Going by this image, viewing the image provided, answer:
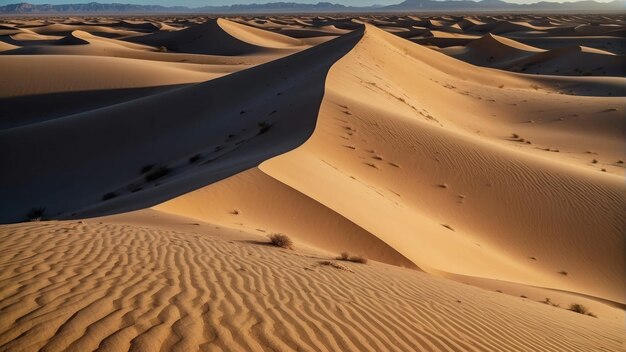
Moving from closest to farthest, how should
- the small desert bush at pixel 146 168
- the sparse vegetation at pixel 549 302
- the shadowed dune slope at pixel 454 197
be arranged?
the sparse vegetation at pixel 549 302
the shadowed dune slope at pixel 454 197
the small desert bush at pixel 146 168

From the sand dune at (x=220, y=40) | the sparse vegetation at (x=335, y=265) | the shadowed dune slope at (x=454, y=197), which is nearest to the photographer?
the sparse vegetation at (x=335, y=265)

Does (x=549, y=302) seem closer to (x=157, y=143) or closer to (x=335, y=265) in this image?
(x=335, y=265)

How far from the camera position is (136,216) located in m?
8.45

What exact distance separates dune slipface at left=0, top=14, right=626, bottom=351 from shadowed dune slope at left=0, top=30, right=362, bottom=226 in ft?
0.35

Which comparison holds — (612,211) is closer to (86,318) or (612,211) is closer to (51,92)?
(86,318)

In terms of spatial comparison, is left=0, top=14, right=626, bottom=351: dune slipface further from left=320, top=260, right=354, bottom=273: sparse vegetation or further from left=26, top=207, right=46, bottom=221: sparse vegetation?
left=26, top=207, right=46, bottom=221: sparse vegetation

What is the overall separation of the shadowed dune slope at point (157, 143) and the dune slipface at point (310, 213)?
0.11 m

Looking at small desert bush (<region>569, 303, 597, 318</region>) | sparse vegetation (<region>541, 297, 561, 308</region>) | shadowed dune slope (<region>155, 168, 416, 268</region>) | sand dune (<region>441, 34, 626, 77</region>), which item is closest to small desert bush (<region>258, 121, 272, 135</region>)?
shadowed dune slope (<region>155, 168, 416, 268</region>)

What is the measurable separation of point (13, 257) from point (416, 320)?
404cm

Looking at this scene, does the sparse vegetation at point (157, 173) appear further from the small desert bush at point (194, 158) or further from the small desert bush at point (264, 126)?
the small desert bush at point (264, 126)

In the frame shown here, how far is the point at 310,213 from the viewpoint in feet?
29.6

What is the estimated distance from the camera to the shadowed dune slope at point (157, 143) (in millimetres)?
12727

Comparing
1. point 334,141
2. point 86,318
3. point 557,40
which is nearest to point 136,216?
point 86,318

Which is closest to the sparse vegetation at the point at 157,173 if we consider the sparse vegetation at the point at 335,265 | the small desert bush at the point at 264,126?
the small desert bush at the point at 264,126
